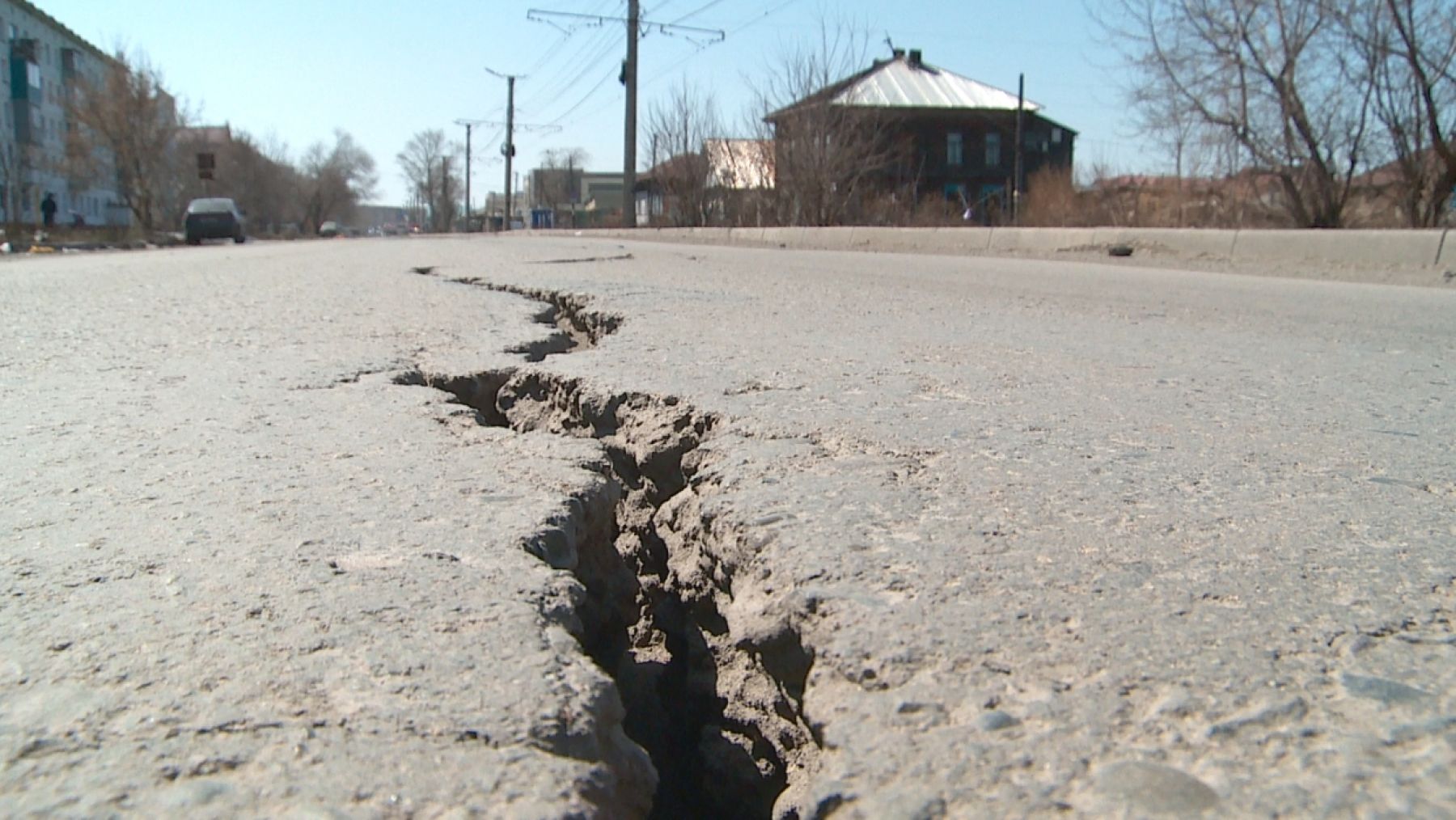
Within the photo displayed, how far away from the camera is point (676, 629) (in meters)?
1.62

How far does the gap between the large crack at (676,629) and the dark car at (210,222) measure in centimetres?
2980

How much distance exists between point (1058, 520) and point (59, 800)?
124 centimetres

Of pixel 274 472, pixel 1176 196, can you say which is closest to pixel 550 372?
pixel 274 472

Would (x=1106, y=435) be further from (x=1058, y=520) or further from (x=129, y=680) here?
(x=129, y=680)

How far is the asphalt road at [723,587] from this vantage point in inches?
37.2

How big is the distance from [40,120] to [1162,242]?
58.3 metres

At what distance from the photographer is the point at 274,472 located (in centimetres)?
191

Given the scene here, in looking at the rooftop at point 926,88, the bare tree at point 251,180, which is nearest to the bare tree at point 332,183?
the bare tree at point 251,180

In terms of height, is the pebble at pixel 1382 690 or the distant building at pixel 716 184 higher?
the distant building at pixel 716 184

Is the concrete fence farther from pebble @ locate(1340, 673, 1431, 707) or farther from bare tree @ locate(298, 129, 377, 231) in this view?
bare tree @ locate(298, 129, 377, 231)

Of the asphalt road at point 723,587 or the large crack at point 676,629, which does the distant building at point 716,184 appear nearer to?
the asphalt road at point 723,587

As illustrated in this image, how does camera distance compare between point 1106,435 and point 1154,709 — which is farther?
point 1106,435

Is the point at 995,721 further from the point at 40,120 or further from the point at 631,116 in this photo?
the point at 40,120

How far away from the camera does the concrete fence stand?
7258 millimetres
